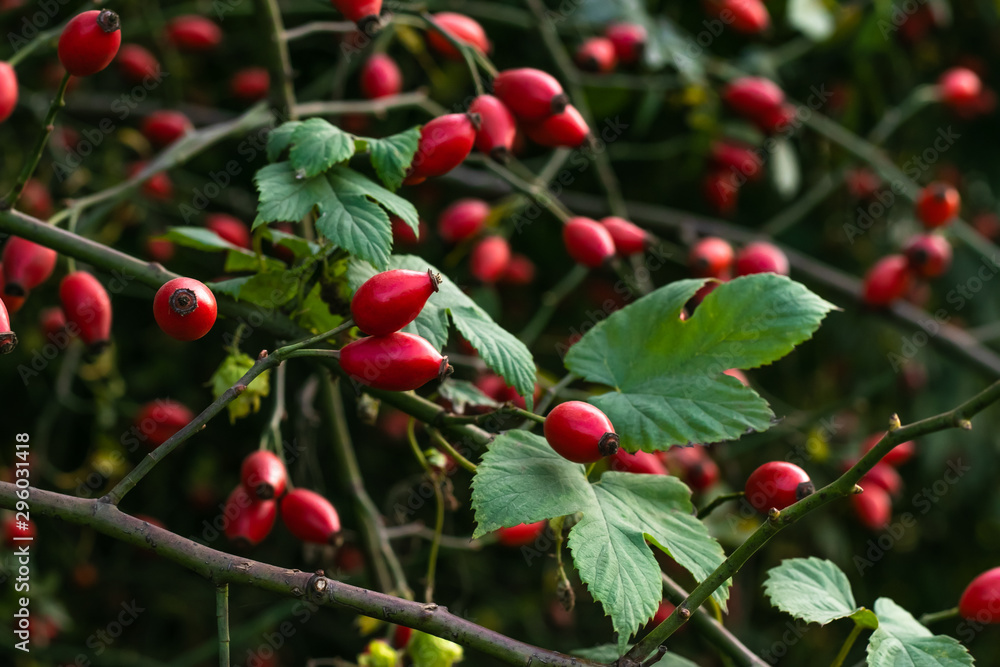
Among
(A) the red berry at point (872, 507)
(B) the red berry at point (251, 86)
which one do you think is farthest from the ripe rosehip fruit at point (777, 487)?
(B) the red berry at point (251, 86)

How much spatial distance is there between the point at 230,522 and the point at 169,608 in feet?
4.34

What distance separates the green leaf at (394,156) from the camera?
1170mm

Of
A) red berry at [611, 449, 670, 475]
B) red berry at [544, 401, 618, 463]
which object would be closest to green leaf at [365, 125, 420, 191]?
red berry at [544, 401, 618, 463]

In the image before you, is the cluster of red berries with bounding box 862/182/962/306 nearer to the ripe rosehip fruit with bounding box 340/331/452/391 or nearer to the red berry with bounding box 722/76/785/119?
the red berry with bounding box 722/76/785/119

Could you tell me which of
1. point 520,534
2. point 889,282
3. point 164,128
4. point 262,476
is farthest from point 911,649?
point 164,128

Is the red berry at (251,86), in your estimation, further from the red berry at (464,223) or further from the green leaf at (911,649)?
the green leaf at (911,649)

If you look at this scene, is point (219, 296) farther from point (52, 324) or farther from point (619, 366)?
point (52, 324)

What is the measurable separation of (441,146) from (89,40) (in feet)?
1.75

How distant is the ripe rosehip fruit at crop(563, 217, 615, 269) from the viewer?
1686mm

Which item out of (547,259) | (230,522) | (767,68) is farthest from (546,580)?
(767,68)

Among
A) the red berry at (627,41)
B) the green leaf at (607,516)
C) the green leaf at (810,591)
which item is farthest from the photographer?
the red berry at (627,41)

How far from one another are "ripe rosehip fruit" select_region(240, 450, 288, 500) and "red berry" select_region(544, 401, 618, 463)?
0.58 meters

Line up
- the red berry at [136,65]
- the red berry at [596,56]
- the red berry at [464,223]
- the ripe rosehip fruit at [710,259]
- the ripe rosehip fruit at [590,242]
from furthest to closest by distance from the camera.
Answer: the red berry at [136,65], the red berry at [596,56], the red berry at [464,223], the ripe rosehip fruit at [710,259], the ripe rosehip fruit at [590,242]

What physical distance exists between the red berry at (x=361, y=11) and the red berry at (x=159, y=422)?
1.07 metres
